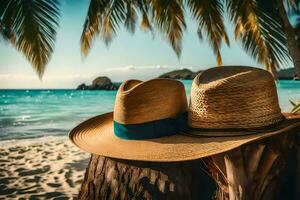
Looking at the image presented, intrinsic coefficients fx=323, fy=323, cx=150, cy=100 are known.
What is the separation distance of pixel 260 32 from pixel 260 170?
3.63 metres

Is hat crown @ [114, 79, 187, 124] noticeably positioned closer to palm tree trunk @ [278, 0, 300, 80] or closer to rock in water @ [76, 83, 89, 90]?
palm tree trunk @ [278, 0, 300, 80]

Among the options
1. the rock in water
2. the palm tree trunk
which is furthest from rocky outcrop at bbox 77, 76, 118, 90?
the palm tree trunk

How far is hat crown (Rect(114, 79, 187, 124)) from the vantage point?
5.08 ft

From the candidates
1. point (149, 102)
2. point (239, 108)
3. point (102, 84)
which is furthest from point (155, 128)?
point (102, 84)

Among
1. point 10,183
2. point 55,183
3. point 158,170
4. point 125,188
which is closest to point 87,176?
point 125,188

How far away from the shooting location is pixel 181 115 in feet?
5.35

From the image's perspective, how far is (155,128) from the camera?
1541 millimetres

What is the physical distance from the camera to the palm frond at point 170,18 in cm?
517

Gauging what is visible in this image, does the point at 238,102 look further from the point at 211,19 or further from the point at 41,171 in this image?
the point at 41,171

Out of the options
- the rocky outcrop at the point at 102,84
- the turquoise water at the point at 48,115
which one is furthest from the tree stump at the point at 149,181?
the rocky outcrop at the point at 102,84

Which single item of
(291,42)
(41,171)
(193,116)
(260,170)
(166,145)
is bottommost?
(41,171)

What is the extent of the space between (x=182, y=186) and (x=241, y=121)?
499mm

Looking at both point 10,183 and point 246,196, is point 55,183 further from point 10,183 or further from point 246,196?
point 246,196

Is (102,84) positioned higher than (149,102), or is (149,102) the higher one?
(149,102)
